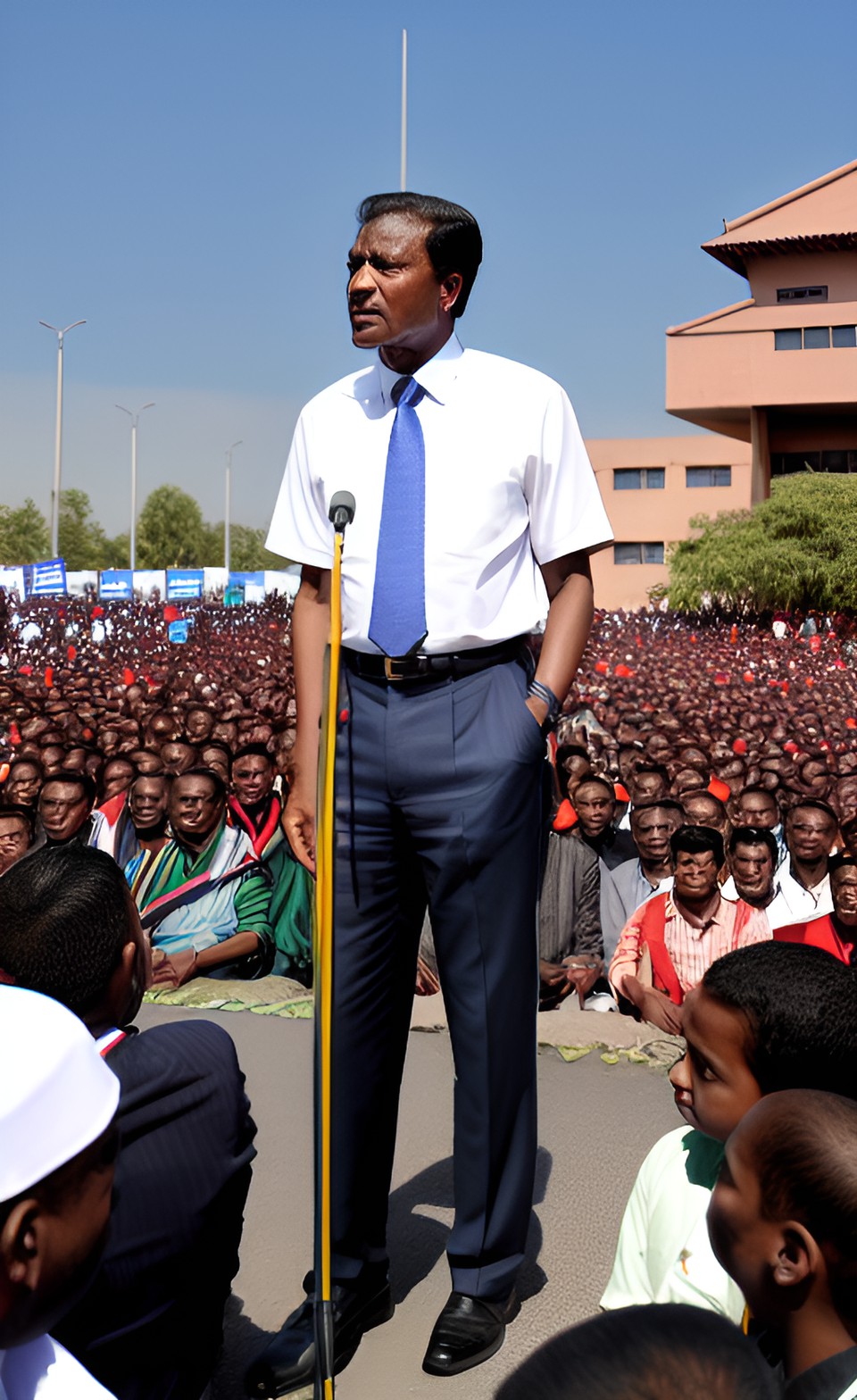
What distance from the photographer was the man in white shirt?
8.00 ft

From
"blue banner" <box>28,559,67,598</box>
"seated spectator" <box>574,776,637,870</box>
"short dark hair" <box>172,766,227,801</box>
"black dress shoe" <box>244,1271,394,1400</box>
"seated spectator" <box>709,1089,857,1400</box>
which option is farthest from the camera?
"blue banner" <box>28,559,67,598</box>

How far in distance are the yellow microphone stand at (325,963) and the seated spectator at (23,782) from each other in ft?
16.8

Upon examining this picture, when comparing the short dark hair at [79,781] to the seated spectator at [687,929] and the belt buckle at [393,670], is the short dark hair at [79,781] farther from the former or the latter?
the belt buckle at [393,670]

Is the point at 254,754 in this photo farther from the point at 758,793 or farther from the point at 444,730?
the point at 444,730

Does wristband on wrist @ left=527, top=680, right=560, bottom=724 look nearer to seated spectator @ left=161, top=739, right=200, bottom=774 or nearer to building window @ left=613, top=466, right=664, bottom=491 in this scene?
seated spectator @ left=161, top=739, right=200, bottom=774

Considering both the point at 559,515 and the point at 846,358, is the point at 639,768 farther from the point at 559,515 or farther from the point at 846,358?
the point at 846,358

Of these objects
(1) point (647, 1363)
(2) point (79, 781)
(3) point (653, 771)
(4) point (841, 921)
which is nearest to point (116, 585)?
(2) point (79, 781)

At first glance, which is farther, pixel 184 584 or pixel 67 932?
pixel 184 584

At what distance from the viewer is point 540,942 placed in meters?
5.82

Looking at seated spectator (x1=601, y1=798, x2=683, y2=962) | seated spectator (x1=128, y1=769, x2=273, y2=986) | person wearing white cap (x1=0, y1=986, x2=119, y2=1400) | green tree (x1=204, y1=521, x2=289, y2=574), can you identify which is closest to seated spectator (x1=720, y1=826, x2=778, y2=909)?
seated spectator (x1=601, y1=798, x2=683, y2=962)

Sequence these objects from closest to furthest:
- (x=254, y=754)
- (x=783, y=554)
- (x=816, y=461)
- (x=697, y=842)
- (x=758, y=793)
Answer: (x=697, y=842) < (x=758, y=793) < (x=254, y=754) < (x=783, y=554) < (x=816, y=461)

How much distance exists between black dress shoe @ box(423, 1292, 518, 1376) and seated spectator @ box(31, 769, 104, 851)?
14.0 feet

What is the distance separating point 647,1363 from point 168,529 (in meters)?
67.9

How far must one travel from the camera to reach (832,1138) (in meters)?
1.38
